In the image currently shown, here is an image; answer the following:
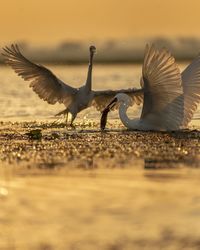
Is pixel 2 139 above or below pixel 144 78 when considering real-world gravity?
below

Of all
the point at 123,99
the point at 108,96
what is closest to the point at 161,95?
the point at 123,99

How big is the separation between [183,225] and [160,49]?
808 centimetres

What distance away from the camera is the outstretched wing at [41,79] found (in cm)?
1994

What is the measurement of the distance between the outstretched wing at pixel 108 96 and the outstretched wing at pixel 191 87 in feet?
6.00

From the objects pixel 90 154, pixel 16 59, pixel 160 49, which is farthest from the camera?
pixel 16 59

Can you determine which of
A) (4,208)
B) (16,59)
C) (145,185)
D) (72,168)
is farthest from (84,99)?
(4,208)

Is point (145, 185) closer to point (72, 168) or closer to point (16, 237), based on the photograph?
point (72, 168)

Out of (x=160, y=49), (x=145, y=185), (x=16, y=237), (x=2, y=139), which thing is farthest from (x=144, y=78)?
(x=16, y=237)

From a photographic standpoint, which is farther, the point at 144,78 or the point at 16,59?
the point at 16,59

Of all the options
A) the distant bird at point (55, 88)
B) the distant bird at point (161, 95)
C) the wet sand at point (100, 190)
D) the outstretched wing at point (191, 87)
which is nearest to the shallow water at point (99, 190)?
the wet sand at point (100, 190)

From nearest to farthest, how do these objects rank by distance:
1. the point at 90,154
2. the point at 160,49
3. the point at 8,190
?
the point at 8,190
the point at 90,154
the point at 160,49

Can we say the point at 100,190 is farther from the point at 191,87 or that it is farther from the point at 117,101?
Answer: the point at 117,101

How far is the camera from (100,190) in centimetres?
1167

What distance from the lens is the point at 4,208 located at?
34.9 feet
